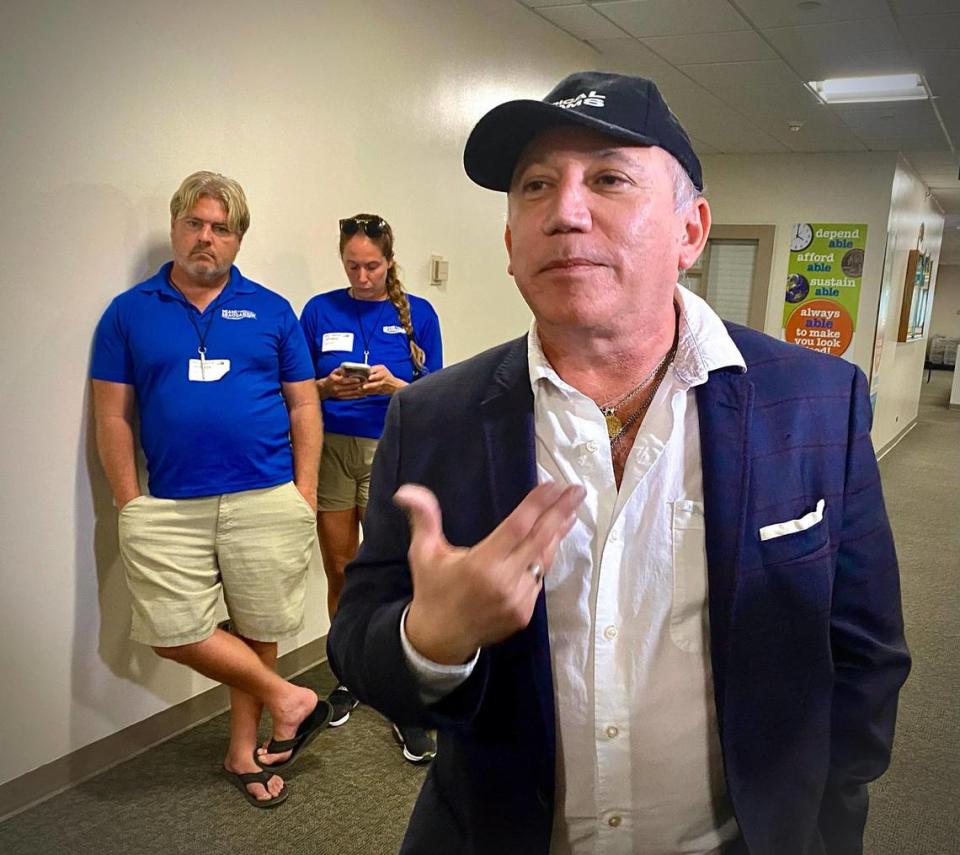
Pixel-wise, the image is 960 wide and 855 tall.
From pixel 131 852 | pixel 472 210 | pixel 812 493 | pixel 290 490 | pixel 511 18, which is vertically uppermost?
pixel 511 18

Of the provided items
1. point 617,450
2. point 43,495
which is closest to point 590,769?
point 617,450

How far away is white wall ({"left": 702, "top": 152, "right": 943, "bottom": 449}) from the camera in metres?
7.03

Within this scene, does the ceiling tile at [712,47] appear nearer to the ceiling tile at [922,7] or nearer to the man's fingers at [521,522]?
the ceiling tile at [922,7]

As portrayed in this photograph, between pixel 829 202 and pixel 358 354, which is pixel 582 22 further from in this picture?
pixel 829 202

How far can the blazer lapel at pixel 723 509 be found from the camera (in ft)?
3.25

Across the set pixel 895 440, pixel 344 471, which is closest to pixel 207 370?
pixel 344 471

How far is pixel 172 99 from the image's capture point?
253 centimetres

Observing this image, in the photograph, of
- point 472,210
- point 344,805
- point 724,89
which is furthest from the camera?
point 724,89

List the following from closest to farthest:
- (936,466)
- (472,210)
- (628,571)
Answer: (628,571), (472,210), (936,466)

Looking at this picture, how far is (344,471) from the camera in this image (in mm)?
3014

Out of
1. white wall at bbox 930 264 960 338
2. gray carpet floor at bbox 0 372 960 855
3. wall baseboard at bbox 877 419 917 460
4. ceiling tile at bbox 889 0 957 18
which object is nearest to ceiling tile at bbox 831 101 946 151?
ceiling tile at bbox 889 0 957 18

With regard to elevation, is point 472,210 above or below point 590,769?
above

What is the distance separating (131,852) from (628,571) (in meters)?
1.97

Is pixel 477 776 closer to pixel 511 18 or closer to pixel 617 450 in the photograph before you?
pixel 617 450
